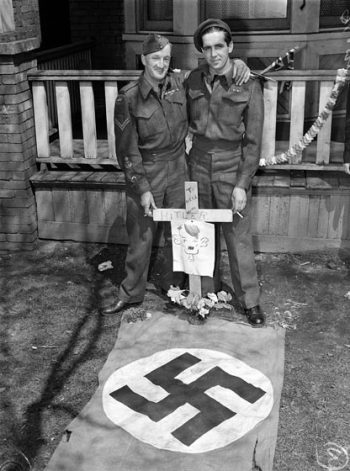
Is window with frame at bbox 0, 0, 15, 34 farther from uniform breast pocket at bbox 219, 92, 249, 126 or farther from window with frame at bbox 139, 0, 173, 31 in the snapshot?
window with frame at bbox 139, 0, 173, 31

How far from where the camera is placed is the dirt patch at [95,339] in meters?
3.75

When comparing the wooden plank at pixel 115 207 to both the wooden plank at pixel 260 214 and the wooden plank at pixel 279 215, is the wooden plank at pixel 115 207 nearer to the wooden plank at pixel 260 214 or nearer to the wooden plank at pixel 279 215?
the wooden plank at pixel 260 214

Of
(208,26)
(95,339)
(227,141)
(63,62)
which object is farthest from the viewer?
(63,62)

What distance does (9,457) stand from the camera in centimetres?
356

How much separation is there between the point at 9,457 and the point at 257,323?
211 centimetres

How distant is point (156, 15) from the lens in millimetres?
8102

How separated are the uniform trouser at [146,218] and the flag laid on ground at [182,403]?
0.34 meters

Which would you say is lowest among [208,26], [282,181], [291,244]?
[291,244]

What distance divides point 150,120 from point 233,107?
1.93ft

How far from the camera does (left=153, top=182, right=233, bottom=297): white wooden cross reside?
→ 4559 mm

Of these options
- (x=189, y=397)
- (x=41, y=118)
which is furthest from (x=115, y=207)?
(x=189, y=397)

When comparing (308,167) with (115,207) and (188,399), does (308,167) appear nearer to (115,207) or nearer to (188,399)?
(115,207)

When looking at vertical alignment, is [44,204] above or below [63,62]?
below

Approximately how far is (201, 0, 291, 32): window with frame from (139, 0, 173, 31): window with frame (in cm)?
45
